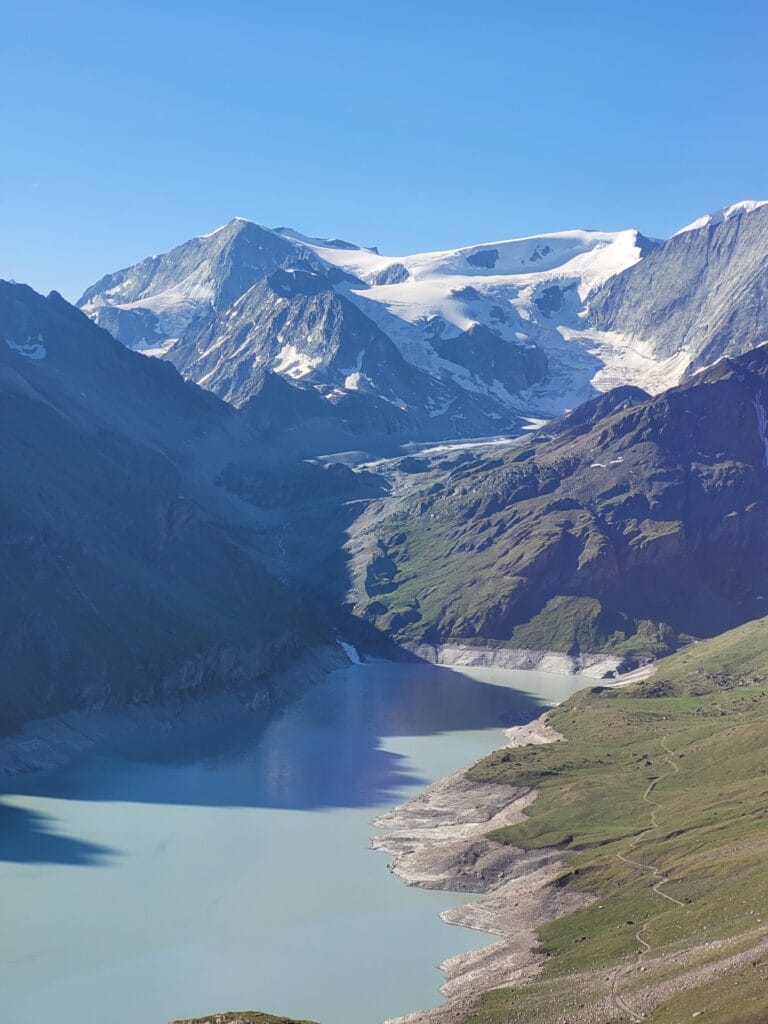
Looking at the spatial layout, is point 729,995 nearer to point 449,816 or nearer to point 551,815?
point 551,815

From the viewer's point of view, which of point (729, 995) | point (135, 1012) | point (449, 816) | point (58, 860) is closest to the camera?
point (729, 995)

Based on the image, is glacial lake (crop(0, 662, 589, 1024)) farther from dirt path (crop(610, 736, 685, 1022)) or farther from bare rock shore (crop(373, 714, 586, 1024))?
dirt path (crop(610, 736, 685, 1022))

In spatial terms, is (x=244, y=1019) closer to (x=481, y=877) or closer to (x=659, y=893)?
(x=659, y=893)

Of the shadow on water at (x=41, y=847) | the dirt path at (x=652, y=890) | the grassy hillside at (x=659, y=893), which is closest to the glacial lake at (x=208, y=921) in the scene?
the shadow on water at (x=41, y=847)

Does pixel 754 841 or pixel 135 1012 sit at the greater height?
pixel 754 841

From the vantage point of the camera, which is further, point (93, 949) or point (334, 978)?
point (93, 949)

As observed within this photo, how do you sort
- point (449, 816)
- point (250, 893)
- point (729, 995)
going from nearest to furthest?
1. point (729, 995)
2. point (250, 893)
3. point (449, 816)

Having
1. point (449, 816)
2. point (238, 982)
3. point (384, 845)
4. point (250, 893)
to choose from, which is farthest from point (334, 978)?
point (449, 816)

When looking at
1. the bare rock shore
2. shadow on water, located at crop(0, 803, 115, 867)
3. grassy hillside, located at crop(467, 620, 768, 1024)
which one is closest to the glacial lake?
shadow on water, located at crop(0, 803, 115, 867)

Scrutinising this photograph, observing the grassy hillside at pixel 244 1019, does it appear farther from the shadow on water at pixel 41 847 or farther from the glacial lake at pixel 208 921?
the shadow on water at pixel 41 847
